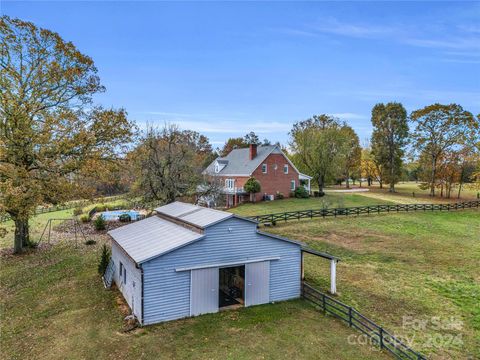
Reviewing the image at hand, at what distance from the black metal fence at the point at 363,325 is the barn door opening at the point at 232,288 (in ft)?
9.61

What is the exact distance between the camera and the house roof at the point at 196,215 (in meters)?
12.7

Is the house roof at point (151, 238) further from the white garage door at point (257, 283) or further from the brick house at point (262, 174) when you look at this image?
the brick house at point (262, 174)

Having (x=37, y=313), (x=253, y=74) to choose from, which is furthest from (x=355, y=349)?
(x=253, y=74)

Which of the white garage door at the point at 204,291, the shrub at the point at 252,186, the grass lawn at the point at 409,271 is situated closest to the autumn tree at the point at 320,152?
the shrub at the point at 252,186

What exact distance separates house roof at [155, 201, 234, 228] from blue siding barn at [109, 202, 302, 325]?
1.6 inches

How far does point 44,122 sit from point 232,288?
15.7 meters

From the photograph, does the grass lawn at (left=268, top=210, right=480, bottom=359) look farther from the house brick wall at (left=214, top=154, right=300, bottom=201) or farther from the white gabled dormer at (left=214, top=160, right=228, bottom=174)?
the white gabled dormer at (left=214, top=160, right=228, bottom=174)

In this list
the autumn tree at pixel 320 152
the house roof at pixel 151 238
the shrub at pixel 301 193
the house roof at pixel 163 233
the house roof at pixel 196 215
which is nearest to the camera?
the house roof at pixel 151 238

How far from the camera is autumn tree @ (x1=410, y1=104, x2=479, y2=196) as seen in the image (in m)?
44.8

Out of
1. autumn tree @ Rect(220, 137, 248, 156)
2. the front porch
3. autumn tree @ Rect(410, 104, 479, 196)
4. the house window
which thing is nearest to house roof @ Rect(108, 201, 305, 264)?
the house window

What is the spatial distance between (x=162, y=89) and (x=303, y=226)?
19602 mm

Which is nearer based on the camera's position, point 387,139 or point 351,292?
point 351,292

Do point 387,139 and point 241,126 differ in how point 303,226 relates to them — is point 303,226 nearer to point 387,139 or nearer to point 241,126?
point 387,139

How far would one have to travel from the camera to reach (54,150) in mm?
19359
